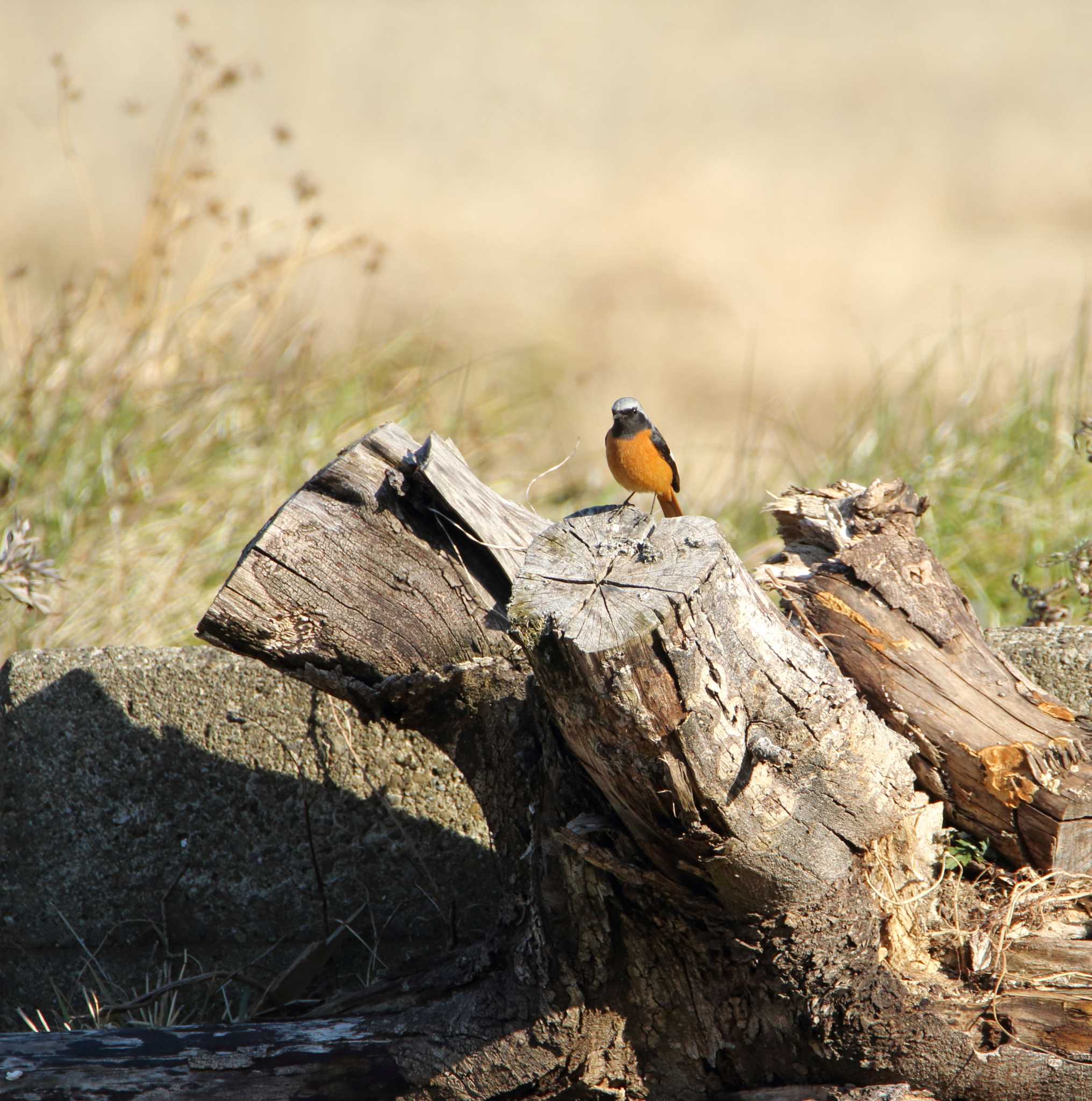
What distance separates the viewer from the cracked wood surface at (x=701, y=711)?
5.59 feet

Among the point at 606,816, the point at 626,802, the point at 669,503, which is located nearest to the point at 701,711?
the point at 626,802

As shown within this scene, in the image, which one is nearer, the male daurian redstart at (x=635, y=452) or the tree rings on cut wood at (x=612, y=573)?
the tree rings on cut wood at (x=612, y=573)

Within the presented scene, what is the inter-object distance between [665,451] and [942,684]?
1206mm

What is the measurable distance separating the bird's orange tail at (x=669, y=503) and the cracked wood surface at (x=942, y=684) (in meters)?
0.96

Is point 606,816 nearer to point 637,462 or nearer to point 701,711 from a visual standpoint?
point 701,711

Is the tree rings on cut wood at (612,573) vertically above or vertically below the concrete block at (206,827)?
above

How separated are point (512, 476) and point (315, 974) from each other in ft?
8.94

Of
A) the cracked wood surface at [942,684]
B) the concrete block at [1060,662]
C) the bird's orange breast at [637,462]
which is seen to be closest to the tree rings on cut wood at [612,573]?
the cracked wood surface at [942,684]

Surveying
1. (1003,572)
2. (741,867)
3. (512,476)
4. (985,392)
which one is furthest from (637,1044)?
(985,392)

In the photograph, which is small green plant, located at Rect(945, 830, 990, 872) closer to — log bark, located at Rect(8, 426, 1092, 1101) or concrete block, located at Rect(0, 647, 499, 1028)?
log bark, located at Rect(8, 426, 1092, 1101)

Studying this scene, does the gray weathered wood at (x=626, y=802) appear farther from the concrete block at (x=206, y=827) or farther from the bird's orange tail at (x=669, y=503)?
the bird's orange tail at (x=669, y=503)

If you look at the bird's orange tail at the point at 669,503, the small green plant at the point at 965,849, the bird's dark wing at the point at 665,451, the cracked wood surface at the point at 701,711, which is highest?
the bird's dark wing at the point at 665,451

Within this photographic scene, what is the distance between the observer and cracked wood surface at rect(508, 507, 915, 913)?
1.70m

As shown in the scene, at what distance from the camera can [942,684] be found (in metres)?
2.17
